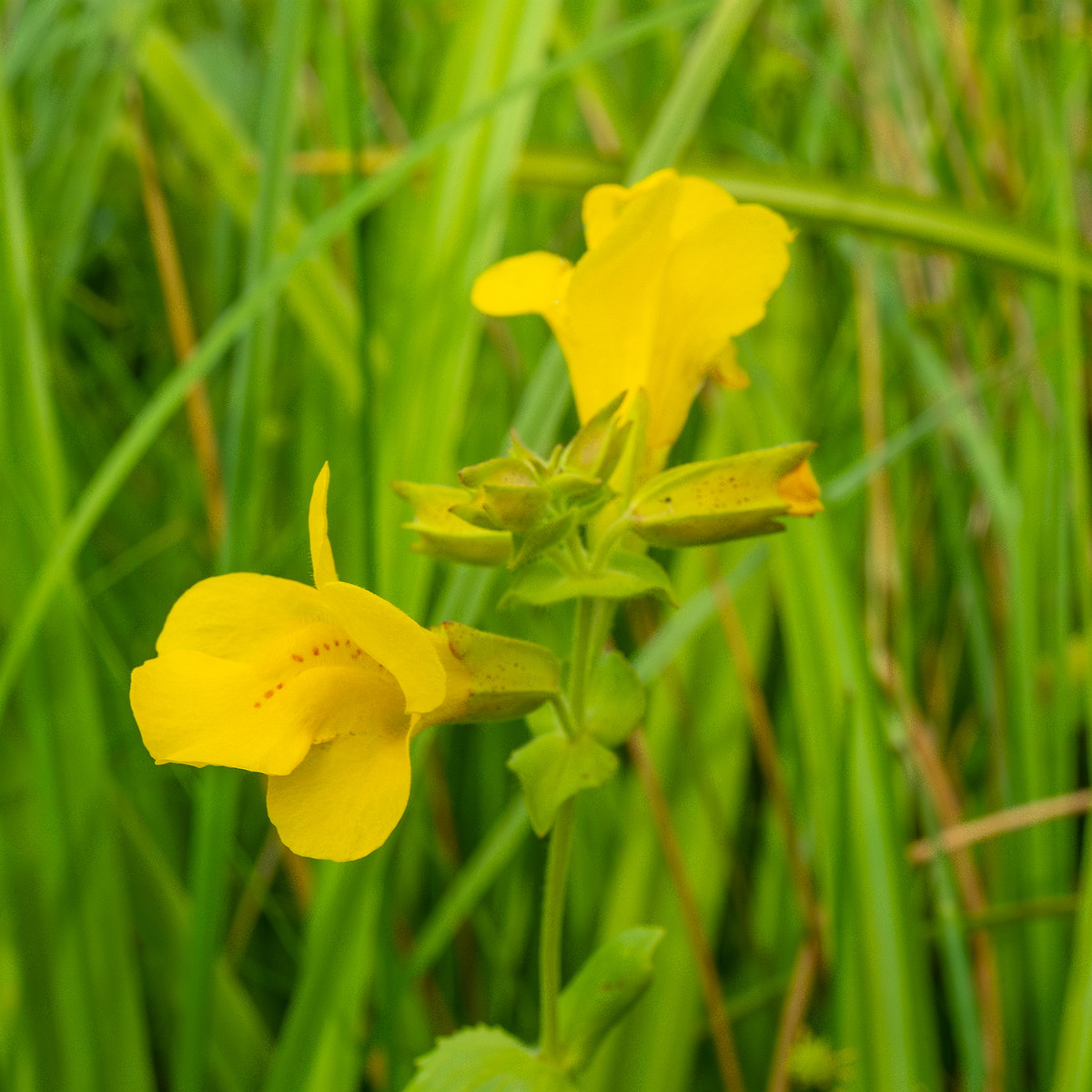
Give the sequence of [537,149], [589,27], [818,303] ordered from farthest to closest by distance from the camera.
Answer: [818,303] < [589,27] < [537,149]

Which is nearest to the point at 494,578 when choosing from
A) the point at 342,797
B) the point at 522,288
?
the point at 522,288

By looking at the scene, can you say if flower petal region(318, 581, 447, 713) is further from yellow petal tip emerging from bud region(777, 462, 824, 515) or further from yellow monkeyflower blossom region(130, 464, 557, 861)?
yellow petal tip emerging from bud region(777, 462, 824, 515)

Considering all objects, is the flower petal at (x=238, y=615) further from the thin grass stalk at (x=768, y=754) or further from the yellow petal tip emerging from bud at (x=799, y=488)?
the thin grass stalk at (x=768, y=754)

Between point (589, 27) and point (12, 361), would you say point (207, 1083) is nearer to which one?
point (12, 361)

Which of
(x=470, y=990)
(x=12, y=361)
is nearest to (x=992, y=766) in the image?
(x=470, y=990)

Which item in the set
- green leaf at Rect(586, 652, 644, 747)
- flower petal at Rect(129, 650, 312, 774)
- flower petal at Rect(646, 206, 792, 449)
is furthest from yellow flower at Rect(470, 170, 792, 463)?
flower petal at Rect(129, 650, 312, 774)

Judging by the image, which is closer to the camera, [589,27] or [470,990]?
[470,990]

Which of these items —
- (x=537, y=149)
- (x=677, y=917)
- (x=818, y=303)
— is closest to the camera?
(x=677, y=917)
